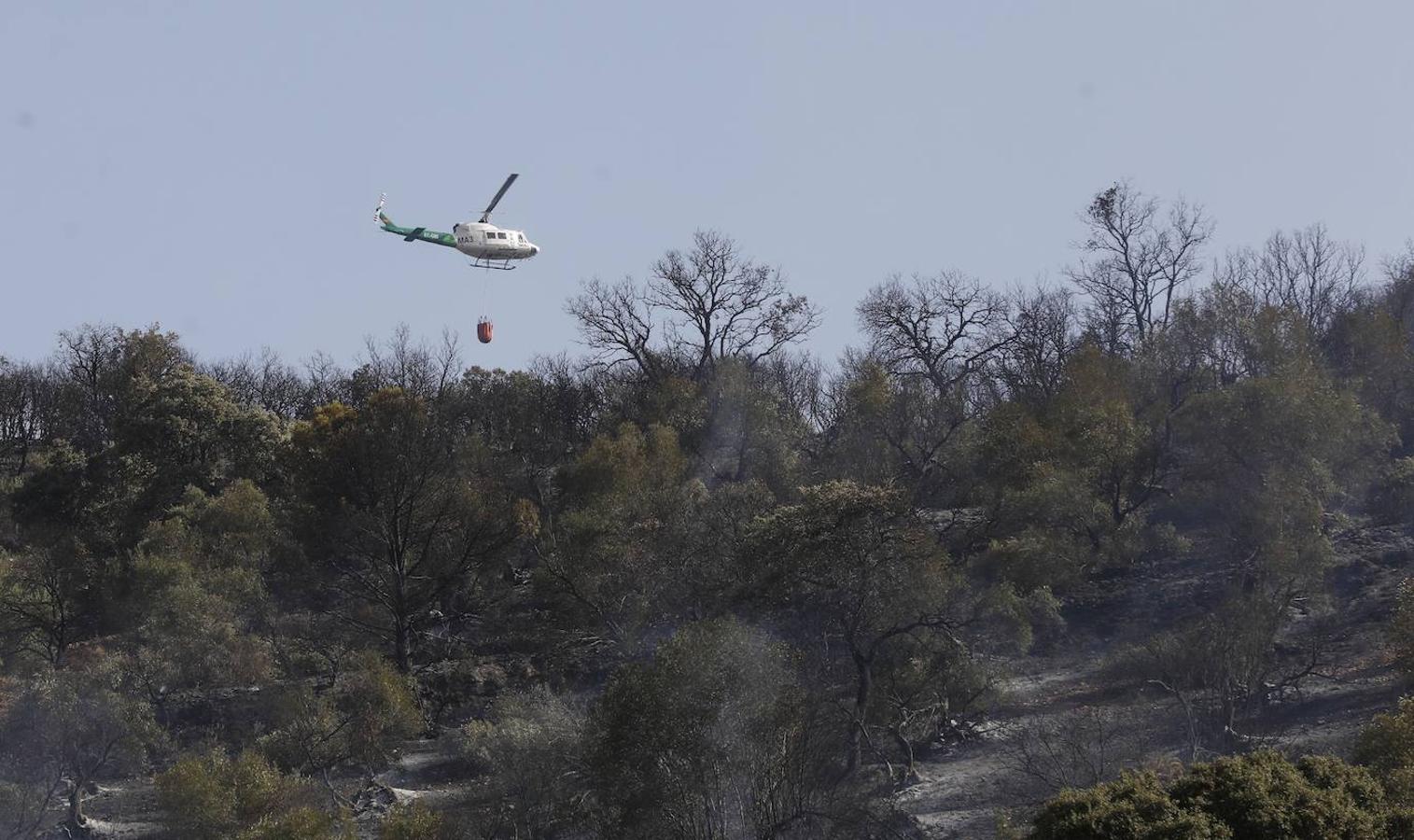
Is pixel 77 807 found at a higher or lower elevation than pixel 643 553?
lower

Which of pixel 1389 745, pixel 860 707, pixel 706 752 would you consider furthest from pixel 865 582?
pixel 1389 745

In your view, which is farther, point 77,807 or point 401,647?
point 401,647

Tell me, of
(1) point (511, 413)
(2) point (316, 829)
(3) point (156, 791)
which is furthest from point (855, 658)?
(1) point (511, 413)

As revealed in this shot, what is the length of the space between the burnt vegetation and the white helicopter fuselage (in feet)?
20.0

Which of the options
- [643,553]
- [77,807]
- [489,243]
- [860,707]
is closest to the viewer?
[860,707]

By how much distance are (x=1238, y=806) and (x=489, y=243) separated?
43.4m

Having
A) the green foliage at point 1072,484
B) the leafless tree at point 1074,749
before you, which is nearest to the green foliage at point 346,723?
the leafless tree at point 1074,749

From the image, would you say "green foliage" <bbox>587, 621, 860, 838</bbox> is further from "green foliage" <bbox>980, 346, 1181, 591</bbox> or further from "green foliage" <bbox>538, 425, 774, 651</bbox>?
"green foliage" <bbox>980, 346, 1181, 591</bbox>

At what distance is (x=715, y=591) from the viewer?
45.0 metres

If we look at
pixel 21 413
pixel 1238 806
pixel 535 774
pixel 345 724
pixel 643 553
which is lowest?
pixel 1238 806

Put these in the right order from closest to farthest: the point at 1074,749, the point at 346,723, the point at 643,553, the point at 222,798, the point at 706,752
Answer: the point at 706,752, the point at 1074,749, the point at 222,798, the point at 346,723, the point at 643,553

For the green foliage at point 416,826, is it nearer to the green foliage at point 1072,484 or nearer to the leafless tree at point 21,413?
the green foliage at point 1072,484

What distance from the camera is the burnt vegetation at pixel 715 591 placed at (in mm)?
36250

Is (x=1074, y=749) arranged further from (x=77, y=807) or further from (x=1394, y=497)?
(x=77, y=807)
